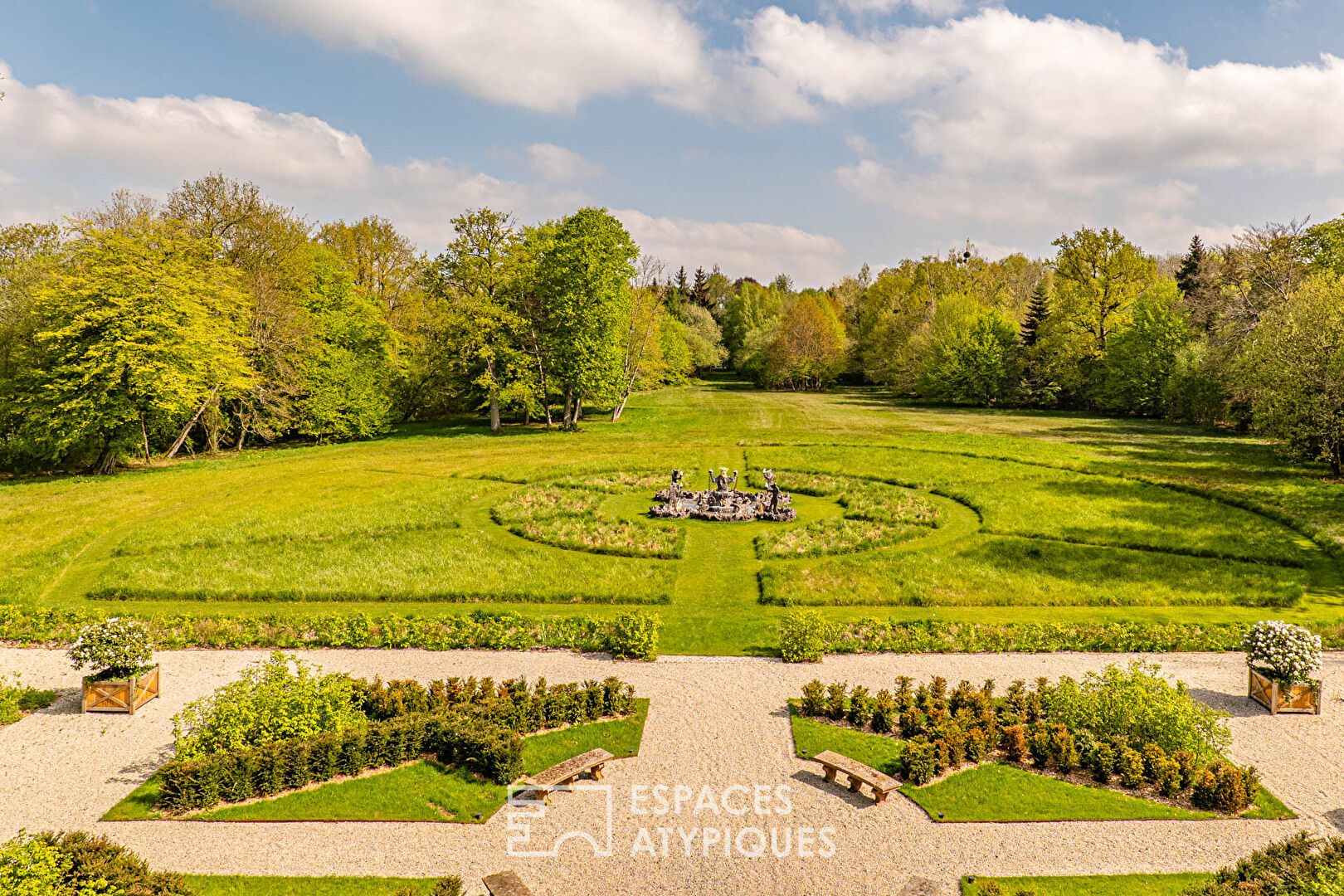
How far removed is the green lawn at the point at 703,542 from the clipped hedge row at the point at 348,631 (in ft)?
2.87

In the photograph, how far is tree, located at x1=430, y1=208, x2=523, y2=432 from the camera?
178ft

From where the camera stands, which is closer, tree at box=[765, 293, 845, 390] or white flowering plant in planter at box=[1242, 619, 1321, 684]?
white flowering plant in planter at box=[1242, 619, 1321, 684]

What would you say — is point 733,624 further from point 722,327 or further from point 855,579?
point 722,327

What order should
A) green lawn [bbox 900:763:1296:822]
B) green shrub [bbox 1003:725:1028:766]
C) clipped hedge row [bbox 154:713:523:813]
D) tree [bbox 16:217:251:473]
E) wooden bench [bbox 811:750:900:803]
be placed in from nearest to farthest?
green lawn [bbox 900:763:1296:822]
clipped hedge row [bbox 154:713:523:813]
wooden bench [bbox 811:750:900:803]
green shrub [bbox 1003:725:1028:766]
tree [bbox 16:217:251:473]

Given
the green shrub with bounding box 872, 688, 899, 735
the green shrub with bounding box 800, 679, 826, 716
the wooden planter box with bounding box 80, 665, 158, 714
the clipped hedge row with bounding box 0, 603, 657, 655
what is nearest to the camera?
the green shrub with bounding box 872, 688, 899, 735

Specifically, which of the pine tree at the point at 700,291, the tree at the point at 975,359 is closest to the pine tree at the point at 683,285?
the pine tree at the point at 700,291

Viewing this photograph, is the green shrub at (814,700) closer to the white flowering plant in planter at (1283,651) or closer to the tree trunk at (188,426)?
the white flowering plant in planter at (1283,651)

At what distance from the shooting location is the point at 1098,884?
9.76 meters

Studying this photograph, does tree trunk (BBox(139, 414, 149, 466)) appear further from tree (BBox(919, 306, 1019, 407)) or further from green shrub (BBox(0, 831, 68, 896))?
tree (BBox(919, 306, 1019, 407))

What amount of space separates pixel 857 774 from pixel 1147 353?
7025 cm

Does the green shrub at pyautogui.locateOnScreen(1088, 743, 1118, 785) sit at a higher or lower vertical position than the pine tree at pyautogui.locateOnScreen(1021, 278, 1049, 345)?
lower

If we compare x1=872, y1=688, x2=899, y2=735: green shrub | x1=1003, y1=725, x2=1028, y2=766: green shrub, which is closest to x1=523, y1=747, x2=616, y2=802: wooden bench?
x1=872, y1=688, x2=899, y2=735: green shrub

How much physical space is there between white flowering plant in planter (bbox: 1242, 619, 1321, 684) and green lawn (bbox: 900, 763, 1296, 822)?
400 cm

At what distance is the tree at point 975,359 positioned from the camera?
8019 centimetres
